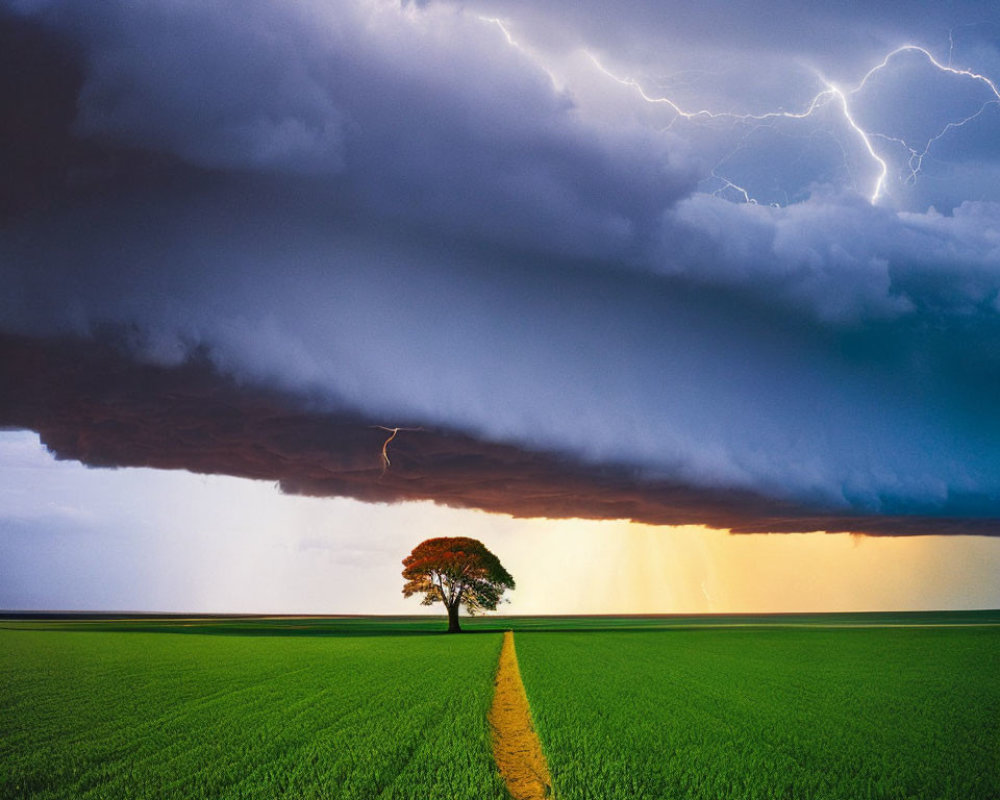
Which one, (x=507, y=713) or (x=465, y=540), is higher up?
(x=465, y=540)

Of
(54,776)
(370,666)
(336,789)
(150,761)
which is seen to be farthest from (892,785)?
(370,666)

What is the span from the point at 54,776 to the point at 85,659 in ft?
104

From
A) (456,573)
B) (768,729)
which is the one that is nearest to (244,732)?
(768,729)

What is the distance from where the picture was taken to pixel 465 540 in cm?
8900

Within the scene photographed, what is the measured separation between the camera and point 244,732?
17.5 metres

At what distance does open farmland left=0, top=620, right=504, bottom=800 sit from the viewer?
41.4ft

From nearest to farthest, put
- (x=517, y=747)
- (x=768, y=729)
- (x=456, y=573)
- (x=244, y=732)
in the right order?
(x=517, y=747)
(x=244, y=732)
(x=768, y=729)
(x=456, y=573)

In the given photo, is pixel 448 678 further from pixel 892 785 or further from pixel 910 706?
pixel 892 785

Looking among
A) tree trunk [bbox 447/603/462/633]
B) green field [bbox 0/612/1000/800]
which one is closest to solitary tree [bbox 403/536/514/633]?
tree trunk [bbox 447/603/462/633]

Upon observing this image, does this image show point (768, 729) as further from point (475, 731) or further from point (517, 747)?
point (475, 731)

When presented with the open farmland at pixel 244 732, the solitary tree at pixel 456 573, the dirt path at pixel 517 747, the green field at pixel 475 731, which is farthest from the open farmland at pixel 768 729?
the solitary tree at pixel 456 573

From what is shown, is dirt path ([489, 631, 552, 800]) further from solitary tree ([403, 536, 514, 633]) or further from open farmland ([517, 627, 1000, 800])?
solitary tree ([403, 536, 514, 633])

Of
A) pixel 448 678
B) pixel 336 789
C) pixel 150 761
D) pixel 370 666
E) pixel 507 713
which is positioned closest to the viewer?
pixel 336 789

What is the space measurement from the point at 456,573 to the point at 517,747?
72.0 m
